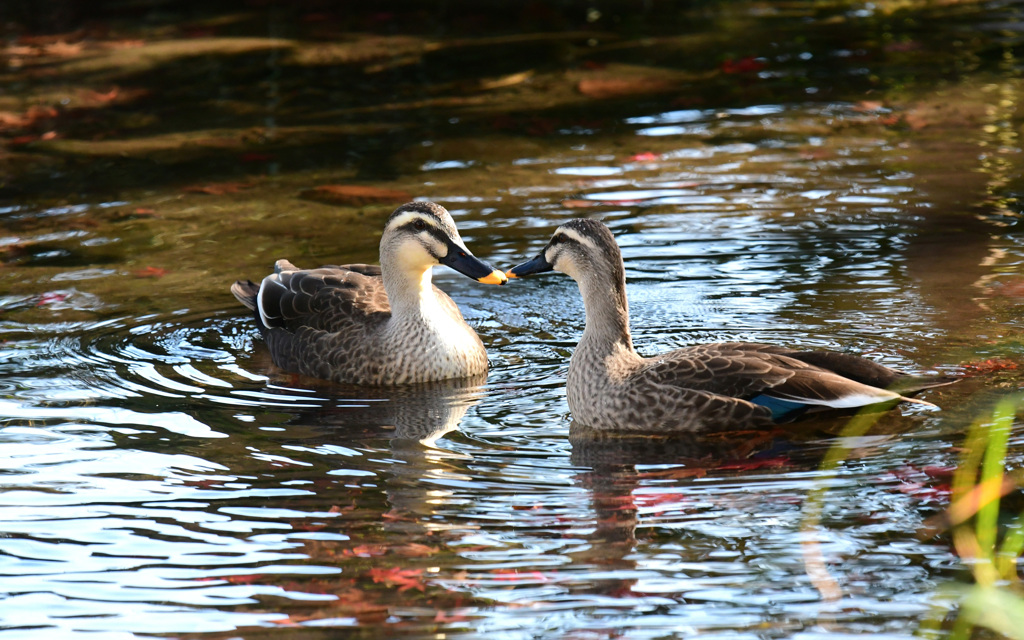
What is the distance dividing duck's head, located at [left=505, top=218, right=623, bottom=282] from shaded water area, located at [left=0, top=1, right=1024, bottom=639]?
2.71 feet

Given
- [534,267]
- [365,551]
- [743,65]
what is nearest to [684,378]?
[534,267]

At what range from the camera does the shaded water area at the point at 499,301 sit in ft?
17.1

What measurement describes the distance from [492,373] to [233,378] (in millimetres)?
1653

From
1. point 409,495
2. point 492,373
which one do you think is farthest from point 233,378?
point 409,495

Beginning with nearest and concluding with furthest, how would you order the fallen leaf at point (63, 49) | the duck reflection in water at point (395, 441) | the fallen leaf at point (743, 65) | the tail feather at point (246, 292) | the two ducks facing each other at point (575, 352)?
the duck reflection in water at point (395, 441), the two ducks facing each other at point (575, 352), the tail feather at point (246, 292), the fallen leaf at point (743, 65), the fallen leaf at point (63, 49)

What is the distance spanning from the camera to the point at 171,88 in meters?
15.9

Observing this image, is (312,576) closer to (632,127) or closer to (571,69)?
(632,127)

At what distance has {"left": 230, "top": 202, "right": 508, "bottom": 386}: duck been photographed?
814 cm

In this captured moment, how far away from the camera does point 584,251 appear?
731cm

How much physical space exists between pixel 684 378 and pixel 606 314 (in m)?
0.70

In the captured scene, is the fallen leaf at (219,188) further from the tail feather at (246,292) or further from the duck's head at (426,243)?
the duck's head at (426,243)

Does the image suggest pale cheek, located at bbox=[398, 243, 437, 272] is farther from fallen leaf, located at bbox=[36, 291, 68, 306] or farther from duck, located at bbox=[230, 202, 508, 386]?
fallen leaf, located at bbox=[36, 291, 68, 306]

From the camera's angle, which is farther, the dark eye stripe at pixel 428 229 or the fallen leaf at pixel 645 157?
the fallen leaf at pixel 645 157

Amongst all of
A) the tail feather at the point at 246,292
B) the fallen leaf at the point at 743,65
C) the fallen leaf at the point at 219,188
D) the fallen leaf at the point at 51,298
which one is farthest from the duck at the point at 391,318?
the fallen leaf at the point at 743,65
